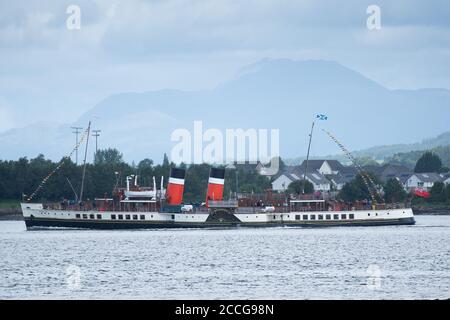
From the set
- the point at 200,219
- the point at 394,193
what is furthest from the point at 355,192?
the point at 200,219

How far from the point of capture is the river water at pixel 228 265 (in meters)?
50.0

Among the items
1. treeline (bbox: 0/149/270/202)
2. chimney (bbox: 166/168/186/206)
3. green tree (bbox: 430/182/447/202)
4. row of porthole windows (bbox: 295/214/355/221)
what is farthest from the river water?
green tree (bbox: 430/182/447/202)

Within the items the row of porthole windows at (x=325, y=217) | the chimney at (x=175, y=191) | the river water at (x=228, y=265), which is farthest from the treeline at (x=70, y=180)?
the river water at (x=228, y=265)

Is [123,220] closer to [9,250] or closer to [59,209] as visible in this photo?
[59,209]

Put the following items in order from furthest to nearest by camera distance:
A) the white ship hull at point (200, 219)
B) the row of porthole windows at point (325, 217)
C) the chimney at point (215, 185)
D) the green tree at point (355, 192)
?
the green tree at point (355, 192), the chimney at point (215, 185), the row of porthole windows at point (325, 217), the white ship hull at point (200, 219)

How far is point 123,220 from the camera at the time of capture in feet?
372

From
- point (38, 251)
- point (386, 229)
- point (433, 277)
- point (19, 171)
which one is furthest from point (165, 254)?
point (19, 171)

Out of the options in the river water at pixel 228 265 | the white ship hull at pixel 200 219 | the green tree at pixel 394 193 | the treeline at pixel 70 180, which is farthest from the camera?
the green tree at pixel 394 193

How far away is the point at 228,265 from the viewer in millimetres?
64500

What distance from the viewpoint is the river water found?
50.0 m

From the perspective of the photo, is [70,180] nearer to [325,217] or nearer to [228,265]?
[325,217]

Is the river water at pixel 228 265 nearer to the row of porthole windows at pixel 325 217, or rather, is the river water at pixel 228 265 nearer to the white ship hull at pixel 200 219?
the white ship hull at pixel 200 219

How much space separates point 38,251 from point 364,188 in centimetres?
8668

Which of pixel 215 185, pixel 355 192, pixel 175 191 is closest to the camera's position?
pixel 175 191
